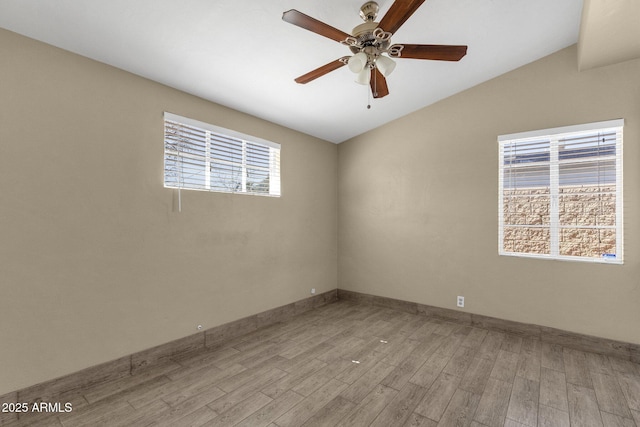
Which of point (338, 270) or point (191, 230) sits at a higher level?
point (191, 230)

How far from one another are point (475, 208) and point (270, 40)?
2974 millimetres

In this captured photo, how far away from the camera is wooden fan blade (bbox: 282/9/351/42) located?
1582 millimetres

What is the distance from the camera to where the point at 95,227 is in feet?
7.68

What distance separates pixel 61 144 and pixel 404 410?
10.4 ft

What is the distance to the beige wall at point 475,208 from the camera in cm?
286

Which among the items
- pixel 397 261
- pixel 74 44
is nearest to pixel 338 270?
pixel 397 261

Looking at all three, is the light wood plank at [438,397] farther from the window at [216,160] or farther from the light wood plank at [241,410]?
the window at [216,160]

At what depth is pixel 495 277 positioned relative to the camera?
3.48m

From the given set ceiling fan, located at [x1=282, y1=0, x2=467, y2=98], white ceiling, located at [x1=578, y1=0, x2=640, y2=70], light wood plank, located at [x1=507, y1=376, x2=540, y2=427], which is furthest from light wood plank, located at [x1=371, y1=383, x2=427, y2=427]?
white ceiling, located at [x1=578, y1=0, x2=640, y2=70]

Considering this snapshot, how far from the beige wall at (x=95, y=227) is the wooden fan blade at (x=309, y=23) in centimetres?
177

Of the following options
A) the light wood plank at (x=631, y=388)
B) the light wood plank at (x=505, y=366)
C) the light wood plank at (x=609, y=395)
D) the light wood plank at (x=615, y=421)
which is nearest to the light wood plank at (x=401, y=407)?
the light wood plank at (x=505, y=366)

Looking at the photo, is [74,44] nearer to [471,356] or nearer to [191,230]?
[191,230]

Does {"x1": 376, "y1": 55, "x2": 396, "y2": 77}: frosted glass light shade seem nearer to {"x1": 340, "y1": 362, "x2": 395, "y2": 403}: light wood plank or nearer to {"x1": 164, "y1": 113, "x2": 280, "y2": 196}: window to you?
{"x1": 164, "y1": 113, "x2": 280, "y2": 196}: window

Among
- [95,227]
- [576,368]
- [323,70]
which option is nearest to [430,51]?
[323,70]
